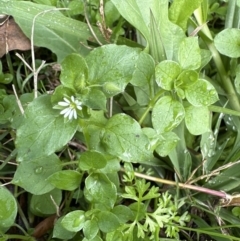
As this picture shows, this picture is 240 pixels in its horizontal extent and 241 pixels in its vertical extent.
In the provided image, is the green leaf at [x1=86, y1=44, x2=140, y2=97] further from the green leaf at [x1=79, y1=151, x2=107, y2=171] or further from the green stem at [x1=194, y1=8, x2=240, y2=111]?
the green stem at [x1=194, y1=8, x2=240, y2=111]

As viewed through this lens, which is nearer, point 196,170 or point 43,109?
point 43,109

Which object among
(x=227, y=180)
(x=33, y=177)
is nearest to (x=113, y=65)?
(x=33, y=177)

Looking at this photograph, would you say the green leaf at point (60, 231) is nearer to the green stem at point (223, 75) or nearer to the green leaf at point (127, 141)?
the green leaf at point (127, 141)

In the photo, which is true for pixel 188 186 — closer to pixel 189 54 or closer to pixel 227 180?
pixel 227 180

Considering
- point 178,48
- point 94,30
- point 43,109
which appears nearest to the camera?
point 43,109

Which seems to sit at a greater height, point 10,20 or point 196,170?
point 10,20

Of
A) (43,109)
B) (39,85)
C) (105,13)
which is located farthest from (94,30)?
(43,109)

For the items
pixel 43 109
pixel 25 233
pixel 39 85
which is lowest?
pixel 25 233

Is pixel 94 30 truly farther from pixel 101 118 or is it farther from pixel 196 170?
pixel 196 170
